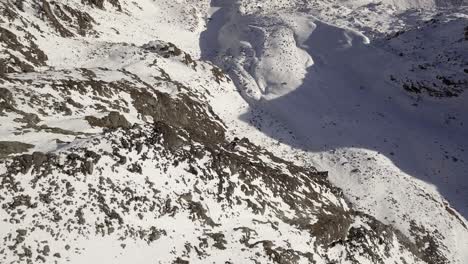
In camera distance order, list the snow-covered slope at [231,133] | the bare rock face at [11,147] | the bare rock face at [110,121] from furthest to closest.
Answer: the bare rock face at [110,121] → the bare rock face at [11,147] → the snow-covered slope at [231,133]

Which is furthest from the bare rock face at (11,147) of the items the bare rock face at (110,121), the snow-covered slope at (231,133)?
the bare rock face at (110,121)

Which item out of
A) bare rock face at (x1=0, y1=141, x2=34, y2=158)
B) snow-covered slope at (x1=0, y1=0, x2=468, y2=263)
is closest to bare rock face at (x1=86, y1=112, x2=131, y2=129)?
snow-covered slope at (x1=0, y1=0, x2=468, y2=263)

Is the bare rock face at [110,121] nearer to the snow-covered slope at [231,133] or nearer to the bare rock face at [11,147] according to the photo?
the snow-covered slope at [231,133]

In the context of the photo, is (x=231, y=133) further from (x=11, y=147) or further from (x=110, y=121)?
(x=11, y=147)

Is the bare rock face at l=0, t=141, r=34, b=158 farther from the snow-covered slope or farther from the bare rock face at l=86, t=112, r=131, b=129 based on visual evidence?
the bare rock face at l=86, t=112, r=131, b=129

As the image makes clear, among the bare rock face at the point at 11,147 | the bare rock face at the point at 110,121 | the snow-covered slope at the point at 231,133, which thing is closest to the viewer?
the snow-covered slope at the point at 231,133

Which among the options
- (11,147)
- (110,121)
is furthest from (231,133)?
(11,147)

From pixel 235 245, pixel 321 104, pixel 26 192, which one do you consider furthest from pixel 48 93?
pixel 321 104

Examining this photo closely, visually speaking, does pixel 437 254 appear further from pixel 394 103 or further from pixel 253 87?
pixel 253 87
